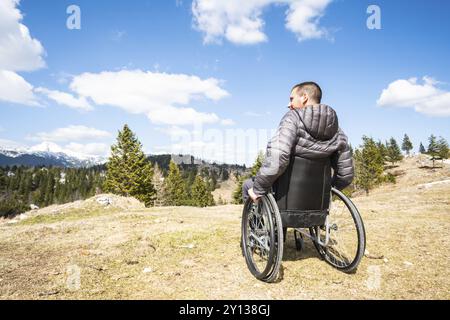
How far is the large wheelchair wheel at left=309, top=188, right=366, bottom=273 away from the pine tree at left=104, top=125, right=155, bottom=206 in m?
34.3

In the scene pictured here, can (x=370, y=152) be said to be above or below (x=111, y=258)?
Result: above

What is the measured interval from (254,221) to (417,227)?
5.57 meters

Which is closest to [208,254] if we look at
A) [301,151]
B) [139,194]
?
[301,151]

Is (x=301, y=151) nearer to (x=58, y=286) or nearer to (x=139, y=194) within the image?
(x=58, y=286)

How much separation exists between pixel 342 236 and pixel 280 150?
11.2 feet

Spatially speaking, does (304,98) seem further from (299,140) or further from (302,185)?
(302,185)

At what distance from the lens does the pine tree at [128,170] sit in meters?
36.8

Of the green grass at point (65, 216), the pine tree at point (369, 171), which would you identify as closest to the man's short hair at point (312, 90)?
the green grass at point (65, 216)

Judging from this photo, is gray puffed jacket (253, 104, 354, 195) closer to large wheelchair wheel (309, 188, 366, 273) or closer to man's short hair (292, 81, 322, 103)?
man's short hair (292, 81, 322, 103)

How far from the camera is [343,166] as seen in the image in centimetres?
440

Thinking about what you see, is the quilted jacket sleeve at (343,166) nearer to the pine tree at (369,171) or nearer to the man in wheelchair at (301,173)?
the man in wheelchair at (301,173)

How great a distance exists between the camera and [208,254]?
5.48 m

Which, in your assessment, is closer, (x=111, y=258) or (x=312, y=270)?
(x=312, y=270)

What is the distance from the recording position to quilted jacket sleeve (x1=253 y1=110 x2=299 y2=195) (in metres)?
3.82
